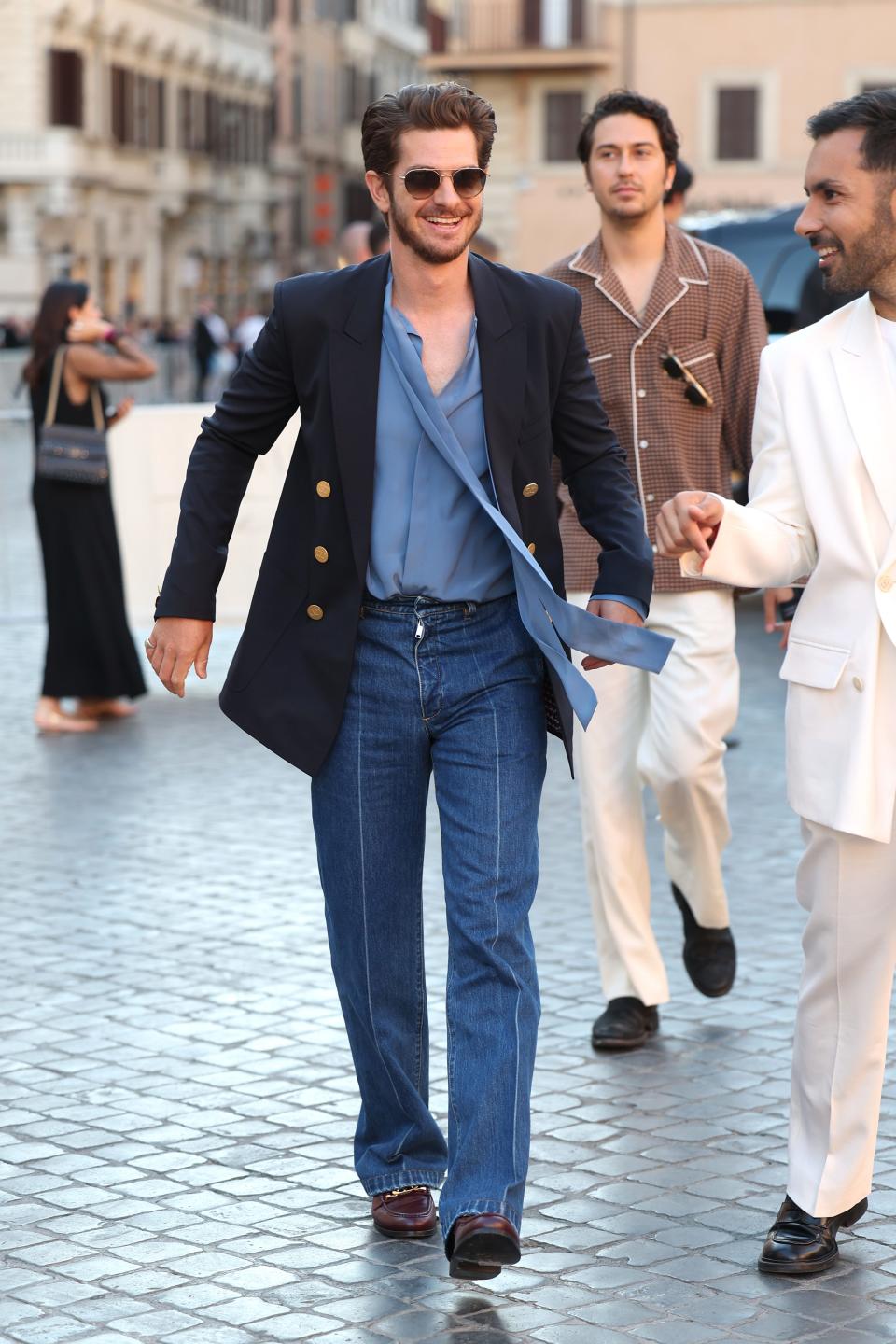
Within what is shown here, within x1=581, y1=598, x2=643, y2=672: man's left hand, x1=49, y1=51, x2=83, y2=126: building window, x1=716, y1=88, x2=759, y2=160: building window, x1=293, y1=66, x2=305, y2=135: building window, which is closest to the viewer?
x1=581, y1=598, x2=643, y2=672: man's left hand

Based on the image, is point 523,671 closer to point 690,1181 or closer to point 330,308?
point 330,308

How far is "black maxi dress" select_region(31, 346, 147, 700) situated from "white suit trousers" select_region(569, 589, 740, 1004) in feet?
17.2

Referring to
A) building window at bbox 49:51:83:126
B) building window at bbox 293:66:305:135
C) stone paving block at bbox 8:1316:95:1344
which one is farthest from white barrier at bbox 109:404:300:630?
building window at bbox 293:66:305:135

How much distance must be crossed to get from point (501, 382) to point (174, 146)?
63635mm

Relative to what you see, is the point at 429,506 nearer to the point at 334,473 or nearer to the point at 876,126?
the point at 334,473

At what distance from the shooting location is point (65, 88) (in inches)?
2253

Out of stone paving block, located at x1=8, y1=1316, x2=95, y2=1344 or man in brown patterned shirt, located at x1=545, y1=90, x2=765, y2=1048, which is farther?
man in brown patterned shirt, located at x1=545, y1=90, x2=765, y2=1048

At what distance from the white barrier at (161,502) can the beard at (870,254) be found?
25.3 feet

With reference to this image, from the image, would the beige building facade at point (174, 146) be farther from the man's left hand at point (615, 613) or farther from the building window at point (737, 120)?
the man's left hand at point (615, 613)

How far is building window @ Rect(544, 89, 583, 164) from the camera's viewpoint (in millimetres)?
51062

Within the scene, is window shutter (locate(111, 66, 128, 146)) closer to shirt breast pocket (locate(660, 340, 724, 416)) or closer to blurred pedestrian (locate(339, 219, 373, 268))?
blurred pedestrian (locate(339, 219, 373, 268))

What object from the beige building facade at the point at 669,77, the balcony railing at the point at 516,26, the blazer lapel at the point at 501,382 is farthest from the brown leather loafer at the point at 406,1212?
the balcony railing at the point at 516,26

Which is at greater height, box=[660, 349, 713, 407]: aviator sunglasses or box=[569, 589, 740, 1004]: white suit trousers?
box=[660, 349, 713, 407]: aviator sunglasses

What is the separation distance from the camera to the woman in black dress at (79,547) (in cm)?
1066
